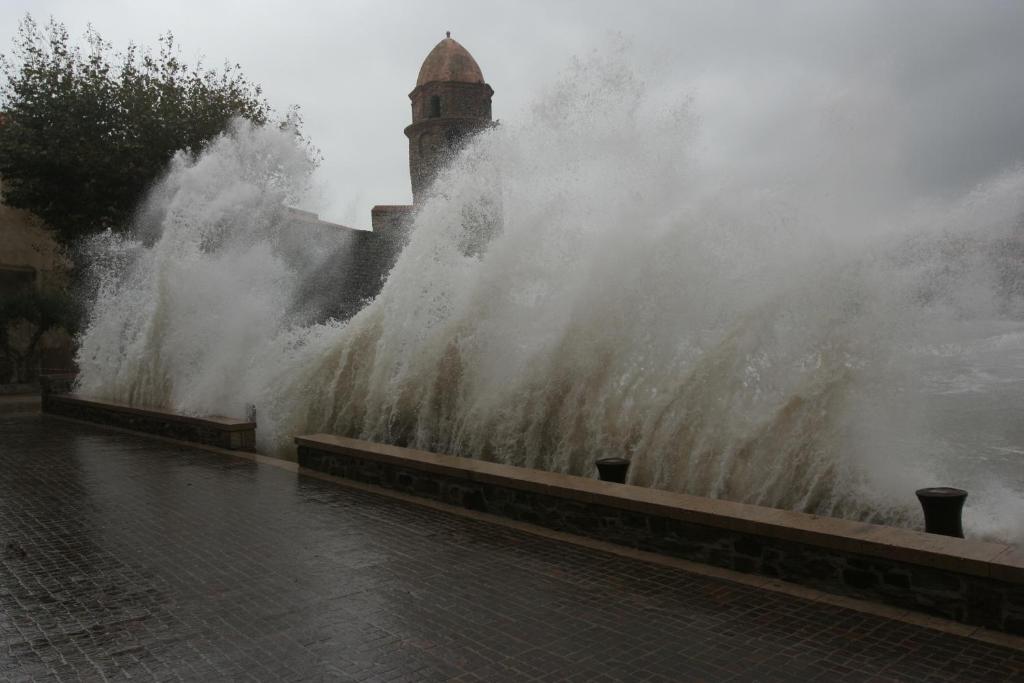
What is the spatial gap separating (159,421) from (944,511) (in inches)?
408

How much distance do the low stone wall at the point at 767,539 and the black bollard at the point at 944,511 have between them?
437 millimetres

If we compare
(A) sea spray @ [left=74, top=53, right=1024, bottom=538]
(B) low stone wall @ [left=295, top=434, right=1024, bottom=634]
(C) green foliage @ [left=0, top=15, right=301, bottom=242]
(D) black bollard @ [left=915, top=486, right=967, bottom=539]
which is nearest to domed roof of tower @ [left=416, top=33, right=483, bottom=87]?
(C) green foliage @ [left=0, top=15, right=301, bottom=242]

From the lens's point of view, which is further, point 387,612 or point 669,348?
point 669,348

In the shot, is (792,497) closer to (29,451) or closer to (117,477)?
(117,477)

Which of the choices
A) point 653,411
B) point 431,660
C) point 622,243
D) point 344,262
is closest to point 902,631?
point 431,660

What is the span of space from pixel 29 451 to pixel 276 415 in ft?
10.4

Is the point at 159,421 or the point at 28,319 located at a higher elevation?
the point at 28,319

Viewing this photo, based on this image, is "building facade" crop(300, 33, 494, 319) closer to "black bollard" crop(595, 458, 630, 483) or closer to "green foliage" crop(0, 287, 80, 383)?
"green foliage" crop(0, 287, 80, 383)

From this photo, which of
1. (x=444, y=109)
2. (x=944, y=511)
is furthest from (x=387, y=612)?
(x=444, y=109)

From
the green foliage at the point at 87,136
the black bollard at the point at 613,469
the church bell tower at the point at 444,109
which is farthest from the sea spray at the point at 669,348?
the church bell tower at the point at 444,109

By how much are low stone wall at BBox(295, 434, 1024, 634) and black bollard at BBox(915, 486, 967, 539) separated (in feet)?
1.43

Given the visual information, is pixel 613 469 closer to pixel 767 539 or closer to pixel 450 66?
pixel 767 539

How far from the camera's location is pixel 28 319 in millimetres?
20156

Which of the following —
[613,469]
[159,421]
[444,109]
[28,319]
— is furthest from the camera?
[444,109]
